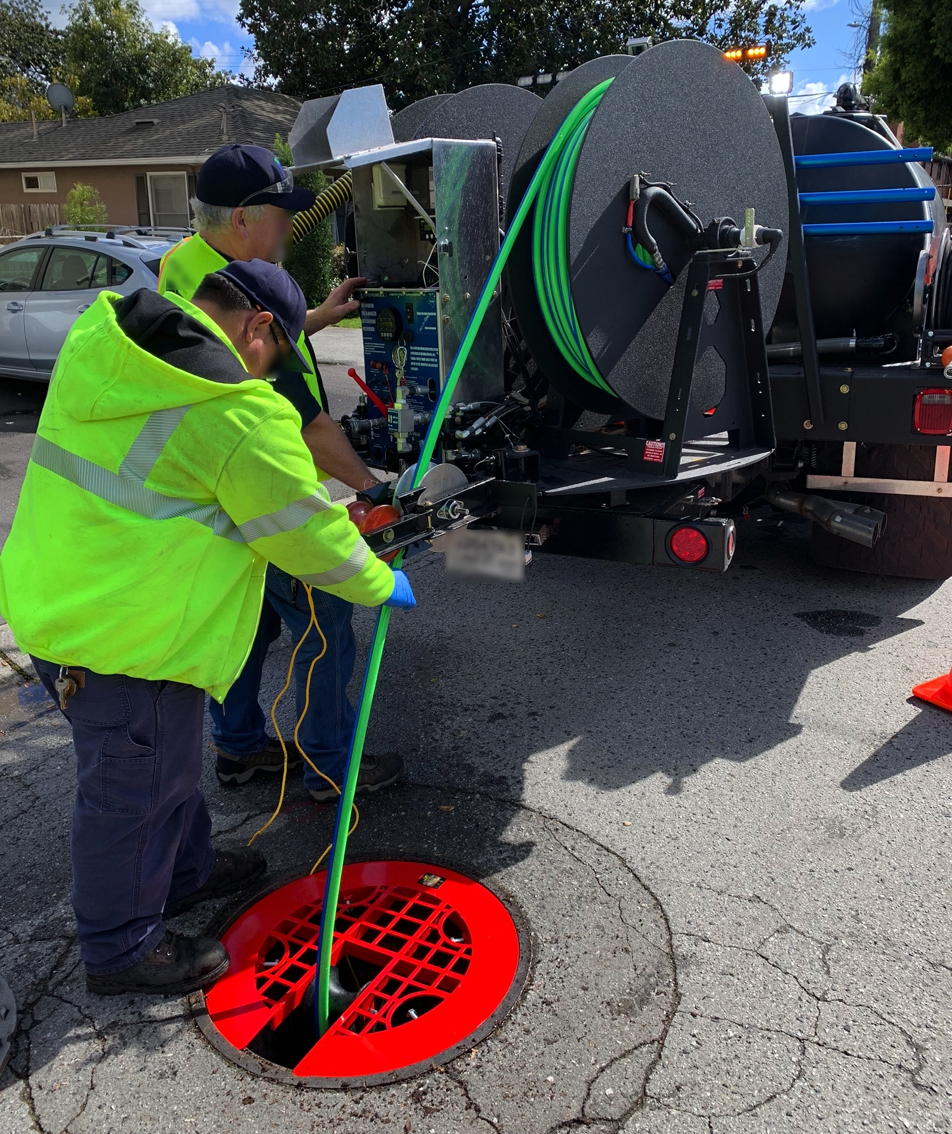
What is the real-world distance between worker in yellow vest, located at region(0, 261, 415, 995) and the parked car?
331 inches

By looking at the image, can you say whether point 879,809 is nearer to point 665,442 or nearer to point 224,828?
point 665,442

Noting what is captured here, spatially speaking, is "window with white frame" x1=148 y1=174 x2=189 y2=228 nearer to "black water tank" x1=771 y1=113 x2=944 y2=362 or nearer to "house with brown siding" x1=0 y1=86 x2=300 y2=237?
"house with brown siding" x1=0 y1=86 x2=300 y2=237

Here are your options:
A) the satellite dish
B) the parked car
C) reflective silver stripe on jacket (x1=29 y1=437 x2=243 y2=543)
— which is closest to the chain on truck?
reflective silver stripe on jacket (x1=29 y1=437 x2=243 y2=543)

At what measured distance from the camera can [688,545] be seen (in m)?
3.57

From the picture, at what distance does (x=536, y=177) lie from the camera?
3.40 meters

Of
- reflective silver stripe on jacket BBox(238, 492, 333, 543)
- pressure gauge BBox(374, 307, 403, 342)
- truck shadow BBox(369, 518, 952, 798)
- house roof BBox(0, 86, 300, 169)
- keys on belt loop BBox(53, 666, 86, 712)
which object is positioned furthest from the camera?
house roof BBox(0, 86, 300, 169)

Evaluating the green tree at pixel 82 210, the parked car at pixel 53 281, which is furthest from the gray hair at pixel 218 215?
the green tree at pixel 82 210

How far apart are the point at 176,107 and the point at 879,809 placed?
29.9 m

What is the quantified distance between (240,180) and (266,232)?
181 millimetres

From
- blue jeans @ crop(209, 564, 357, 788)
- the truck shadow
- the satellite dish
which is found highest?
the satellite dish

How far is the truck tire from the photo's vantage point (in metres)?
4.75

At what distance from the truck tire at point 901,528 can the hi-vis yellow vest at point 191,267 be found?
2.88 metres

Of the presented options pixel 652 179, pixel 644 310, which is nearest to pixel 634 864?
pixel 644 310

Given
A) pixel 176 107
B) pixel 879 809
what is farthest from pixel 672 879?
pixel 176 107
